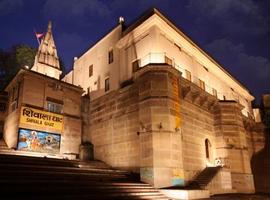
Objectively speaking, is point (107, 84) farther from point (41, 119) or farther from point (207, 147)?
point (207, 147)

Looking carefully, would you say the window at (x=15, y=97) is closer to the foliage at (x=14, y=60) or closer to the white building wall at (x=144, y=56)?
the white building wall at (x=144, y=56)

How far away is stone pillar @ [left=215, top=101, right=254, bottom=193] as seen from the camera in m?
20.4

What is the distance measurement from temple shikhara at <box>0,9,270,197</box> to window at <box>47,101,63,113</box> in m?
0.08

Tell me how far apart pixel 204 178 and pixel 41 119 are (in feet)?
40.8

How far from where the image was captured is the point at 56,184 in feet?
32.3

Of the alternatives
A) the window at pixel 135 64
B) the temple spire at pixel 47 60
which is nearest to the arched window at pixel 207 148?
the window at pixel 135 64

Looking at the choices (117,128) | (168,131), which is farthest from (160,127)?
(117,128)

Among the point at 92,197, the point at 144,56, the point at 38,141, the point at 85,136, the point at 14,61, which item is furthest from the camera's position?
the point at 14,61

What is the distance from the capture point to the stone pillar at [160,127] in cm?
1445

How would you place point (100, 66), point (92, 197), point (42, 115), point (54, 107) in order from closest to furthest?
point (92, 197) → point (42, 115) → point (54, 107) → point (100, 66)

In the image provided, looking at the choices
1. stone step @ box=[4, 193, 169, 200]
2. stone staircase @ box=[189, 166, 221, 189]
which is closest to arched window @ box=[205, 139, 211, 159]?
stone staircase @ box=[189, 166, 221, 189]

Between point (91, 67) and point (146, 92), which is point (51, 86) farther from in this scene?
point (146, 92)

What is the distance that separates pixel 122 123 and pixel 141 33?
7.25m

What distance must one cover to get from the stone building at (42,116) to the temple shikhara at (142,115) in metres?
0.07
